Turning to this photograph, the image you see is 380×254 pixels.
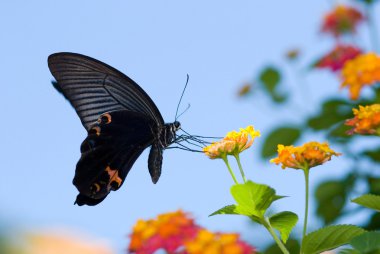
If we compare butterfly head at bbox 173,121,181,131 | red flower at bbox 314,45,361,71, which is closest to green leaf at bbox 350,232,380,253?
butterfly head at bbox 173,121,181,131

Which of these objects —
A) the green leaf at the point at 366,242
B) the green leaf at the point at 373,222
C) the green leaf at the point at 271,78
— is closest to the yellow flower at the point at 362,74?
the green leaf at the point at 373,222

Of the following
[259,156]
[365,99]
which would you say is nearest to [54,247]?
[259,156]

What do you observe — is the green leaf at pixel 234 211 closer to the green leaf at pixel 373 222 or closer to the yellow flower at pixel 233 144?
the yellow flower at pixel 233 144

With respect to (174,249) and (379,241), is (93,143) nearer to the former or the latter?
(174,249)

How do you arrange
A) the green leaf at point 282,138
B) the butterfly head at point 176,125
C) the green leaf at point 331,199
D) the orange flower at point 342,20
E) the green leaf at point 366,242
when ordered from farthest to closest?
1. the orange flower at point 342,20
2. the green leaf at point 282,138
3. the green leaf at point 331,199
4. the butterfly head at point 176,125
5. the green leaf at point 366,242

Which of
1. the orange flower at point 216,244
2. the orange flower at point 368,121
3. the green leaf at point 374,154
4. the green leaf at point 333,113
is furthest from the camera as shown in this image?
the green leaf at point 333,113
